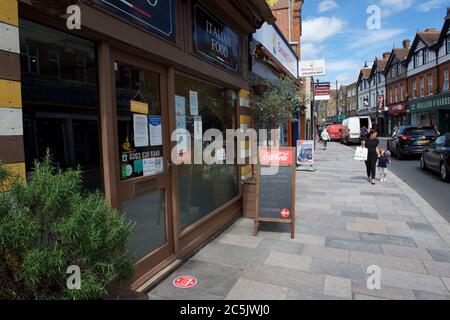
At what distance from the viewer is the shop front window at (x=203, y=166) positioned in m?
4.32

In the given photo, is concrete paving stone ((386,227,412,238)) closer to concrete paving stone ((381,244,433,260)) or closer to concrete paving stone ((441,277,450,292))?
concrete paving stone ((381,244,433,260))

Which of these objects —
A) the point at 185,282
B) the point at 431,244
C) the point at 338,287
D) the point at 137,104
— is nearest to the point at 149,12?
the point at 137,104

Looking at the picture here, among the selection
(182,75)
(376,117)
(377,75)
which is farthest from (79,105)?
(377,75)

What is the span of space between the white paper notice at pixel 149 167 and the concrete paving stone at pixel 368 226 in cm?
353

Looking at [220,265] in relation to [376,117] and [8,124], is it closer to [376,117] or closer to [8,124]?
[8,124]

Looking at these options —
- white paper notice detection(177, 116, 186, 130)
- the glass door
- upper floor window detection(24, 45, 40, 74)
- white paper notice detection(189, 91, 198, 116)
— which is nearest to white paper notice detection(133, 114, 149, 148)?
the glass door

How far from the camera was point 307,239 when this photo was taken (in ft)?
16.0

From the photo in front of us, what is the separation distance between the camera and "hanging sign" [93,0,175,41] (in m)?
2.91

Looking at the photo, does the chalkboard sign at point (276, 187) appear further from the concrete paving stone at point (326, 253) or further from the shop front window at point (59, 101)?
the shop front window at point (59, 101)

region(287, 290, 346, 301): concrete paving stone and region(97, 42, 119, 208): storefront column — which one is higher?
region(97, 42, 119, 208): storefront column

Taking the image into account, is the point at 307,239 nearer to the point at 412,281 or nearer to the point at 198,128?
the point at 412,281

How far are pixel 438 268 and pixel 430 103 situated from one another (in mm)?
31286

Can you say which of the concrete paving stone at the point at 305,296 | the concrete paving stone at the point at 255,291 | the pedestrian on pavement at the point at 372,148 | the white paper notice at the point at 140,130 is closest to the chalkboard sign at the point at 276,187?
the concrete paving stone at the point at 255,291

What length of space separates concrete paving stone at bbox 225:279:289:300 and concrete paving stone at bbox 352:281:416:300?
0.76m
